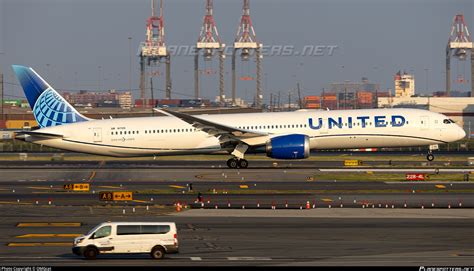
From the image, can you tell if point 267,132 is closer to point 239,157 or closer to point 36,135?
point 239,157

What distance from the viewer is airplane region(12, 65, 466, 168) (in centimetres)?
6869

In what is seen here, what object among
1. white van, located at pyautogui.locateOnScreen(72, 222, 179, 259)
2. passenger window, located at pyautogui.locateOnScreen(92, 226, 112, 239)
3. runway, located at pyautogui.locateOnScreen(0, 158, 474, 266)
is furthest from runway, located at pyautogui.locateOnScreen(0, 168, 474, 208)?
passenger window, located at pyautogui.locateOnScreen(92, 226, 112, 239)

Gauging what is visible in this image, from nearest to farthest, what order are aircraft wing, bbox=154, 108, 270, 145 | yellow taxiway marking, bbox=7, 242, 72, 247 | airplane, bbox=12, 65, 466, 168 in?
yellow taxiway marking, bbox=7, 242, 72, 247 < aircraft wing, bbox=154, 108, 270, 145 < airplane, bbox=12, 65, 466, 168

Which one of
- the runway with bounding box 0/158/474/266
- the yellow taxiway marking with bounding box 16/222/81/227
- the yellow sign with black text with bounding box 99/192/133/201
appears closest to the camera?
the runway with bounding box 0/158/474/266

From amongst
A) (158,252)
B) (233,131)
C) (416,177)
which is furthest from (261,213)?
(233,131)

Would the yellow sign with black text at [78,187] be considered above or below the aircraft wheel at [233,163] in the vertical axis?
below

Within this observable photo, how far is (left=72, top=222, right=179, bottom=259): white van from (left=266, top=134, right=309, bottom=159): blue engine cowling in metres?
36.0

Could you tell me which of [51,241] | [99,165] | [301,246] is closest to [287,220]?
[301,246]

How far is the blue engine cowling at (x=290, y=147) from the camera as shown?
67.6m

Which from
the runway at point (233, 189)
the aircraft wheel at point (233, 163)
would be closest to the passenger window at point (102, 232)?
the runway at point (233, 189)

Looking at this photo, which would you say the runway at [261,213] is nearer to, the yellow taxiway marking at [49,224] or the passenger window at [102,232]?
the yellow taxiway marking at [49,224]

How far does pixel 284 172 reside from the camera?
6862 centimetres

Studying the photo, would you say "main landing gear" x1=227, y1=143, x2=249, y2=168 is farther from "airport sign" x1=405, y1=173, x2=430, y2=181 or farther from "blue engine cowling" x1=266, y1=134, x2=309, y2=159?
"airport sign" x1=405, y1=173, x2=430, y2=181

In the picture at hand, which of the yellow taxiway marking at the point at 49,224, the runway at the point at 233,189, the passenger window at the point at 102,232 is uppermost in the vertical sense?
the passenger window at the point at 102,232
